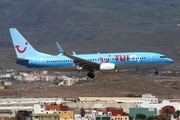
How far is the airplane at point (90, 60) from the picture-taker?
303 ft

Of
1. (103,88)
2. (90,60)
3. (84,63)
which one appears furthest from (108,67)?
(103,88)

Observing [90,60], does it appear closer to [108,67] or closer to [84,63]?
[84,63]

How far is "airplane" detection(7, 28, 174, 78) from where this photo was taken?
92.5 meters

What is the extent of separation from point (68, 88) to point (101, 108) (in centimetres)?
4247

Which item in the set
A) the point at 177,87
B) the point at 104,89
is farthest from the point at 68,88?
the point at 177,87

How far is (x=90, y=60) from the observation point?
9494cm

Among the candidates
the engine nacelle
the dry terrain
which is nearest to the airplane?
the engine nacelle

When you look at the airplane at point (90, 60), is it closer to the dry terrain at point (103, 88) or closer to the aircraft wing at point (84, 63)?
the aircraft wing at point (84, 63)

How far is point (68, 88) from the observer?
7151 inches

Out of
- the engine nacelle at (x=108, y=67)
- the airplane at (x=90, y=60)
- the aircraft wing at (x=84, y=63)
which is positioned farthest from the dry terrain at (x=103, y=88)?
the engine nacelle at (x=108, y=67)

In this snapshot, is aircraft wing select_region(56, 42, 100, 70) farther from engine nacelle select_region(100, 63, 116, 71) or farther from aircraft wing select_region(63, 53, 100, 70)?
engine nacelle select_region(100, 63, 116, 71)

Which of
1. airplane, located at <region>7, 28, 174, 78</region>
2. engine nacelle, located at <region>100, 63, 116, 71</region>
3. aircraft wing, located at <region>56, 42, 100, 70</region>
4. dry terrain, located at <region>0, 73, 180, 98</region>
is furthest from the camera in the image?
dry terrain, located at <region>0, 73, 180, 98</region>

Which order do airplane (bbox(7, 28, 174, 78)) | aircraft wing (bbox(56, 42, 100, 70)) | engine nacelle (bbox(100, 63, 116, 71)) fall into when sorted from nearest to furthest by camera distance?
engine nacelle (bbox(100, 63, 116, 71)), airplane (bbox(7, 28, 174, 78)), aircraft wing (bbox(56, 42, 100, 70))

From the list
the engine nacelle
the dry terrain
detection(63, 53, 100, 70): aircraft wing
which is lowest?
the engine nacelle
